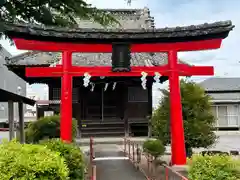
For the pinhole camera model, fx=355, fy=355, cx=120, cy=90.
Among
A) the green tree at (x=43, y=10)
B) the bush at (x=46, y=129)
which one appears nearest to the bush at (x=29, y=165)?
the green tree at (x=43, y=10)

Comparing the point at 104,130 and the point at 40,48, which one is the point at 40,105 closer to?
the point at 104,130

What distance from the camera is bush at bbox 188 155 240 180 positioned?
18.0 ft

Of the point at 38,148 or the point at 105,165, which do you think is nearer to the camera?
the point at 38,148

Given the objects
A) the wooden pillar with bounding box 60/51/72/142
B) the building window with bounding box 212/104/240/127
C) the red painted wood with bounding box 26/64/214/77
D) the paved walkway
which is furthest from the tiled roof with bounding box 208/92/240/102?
the wooden pillar with bounding box 60/51/72/142

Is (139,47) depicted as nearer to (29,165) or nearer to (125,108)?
(29,165)

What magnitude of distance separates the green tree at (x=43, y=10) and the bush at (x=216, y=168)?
4.87 metres

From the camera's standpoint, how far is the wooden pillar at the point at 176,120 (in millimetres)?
10133

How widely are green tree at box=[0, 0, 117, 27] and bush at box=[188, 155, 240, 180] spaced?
487cm

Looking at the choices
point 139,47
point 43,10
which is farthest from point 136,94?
point 43,10

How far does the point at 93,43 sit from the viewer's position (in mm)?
10242

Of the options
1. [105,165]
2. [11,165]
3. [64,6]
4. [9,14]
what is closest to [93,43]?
[64,6]

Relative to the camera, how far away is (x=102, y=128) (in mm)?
20359

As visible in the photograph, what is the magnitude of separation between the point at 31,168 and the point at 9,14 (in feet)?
17.5

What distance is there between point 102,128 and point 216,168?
1502 cm
